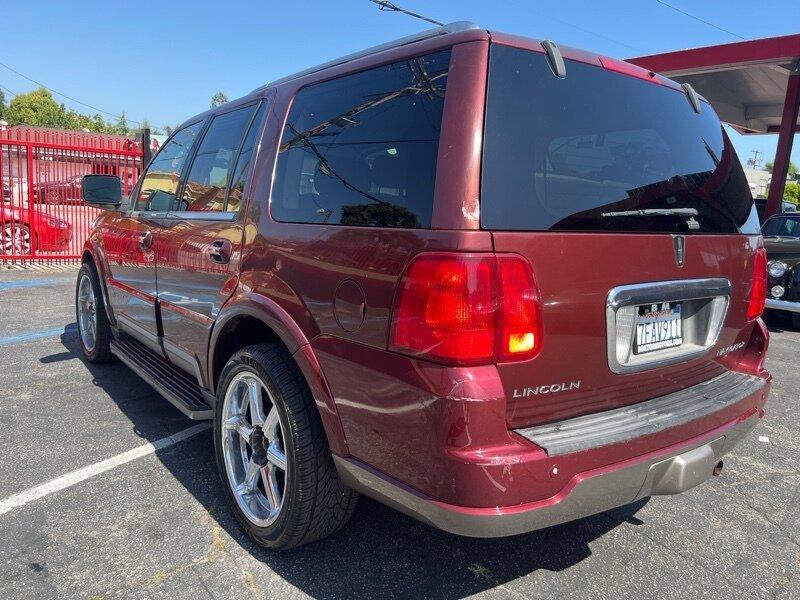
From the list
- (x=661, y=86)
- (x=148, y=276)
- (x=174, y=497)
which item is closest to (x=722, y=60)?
(x=661, y=86)

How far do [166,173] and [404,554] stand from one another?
9.26 feet

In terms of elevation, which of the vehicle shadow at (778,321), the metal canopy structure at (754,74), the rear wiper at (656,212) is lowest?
the vehicle shadow at (778,321)

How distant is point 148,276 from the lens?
12.6 ft

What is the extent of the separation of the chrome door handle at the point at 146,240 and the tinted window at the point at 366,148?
1451mm

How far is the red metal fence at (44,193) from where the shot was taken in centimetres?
1127

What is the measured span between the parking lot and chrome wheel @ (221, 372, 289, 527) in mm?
171

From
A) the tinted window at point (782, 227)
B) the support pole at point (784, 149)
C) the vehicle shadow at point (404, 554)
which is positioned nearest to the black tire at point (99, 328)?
the vehicle shadow at point (404, 554)

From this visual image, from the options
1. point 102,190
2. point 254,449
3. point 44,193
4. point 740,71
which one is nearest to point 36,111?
point 44,193

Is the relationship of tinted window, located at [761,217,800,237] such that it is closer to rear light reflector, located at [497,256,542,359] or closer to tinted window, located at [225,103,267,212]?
tinted window, located at [225,103,267,212]

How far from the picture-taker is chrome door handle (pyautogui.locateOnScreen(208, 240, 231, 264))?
2857 millimetres

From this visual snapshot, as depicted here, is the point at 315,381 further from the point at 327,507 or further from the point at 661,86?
the point at 661,86

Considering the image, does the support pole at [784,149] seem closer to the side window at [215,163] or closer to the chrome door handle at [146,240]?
the side window at [215,163]

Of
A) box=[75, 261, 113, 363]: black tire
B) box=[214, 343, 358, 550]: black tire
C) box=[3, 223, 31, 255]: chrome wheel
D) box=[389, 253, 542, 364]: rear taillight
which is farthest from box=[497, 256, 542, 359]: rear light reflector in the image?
box=[3, 223, 31, 255]: chrome wheel

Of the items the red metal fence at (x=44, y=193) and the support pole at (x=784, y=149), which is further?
the support pole at (x=784, y=149)
